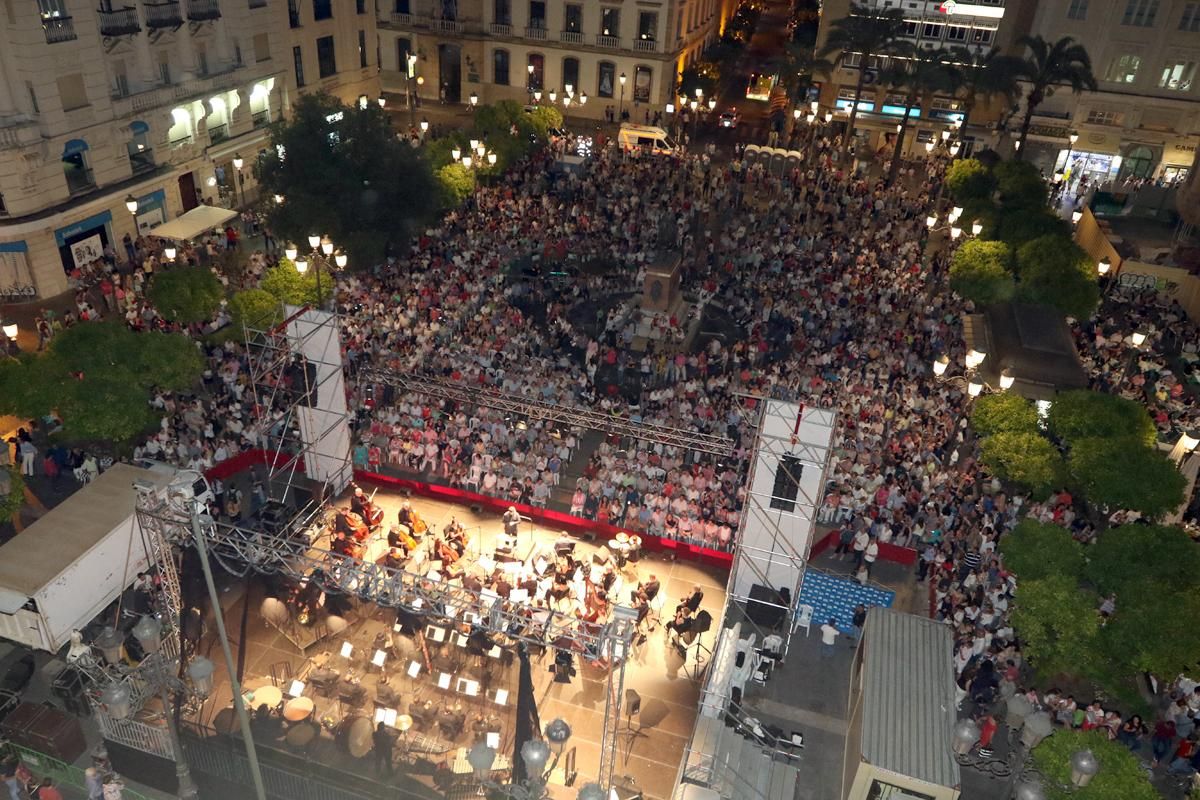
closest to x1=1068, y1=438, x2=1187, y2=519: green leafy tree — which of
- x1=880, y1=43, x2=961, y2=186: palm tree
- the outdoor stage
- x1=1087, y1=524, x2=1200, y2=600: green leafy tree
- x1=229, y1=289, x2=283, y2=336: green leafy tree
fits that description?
x1=1087, y1=524, x2=1200, y2=600: green leafy tree

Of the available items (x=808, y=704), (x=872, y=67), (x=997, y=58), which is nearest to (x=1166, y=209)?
(x=997, y=58)

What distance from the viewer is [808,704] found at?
1869cm

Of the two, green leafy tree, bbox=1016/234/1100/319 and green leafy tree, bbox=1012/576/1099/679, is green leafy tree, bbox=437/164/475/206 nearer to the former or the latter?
green leafy tree, bbox=1016/234/1100/319

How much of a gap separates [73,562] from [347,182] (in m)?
17.8

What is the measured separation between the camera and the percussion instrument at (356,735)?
17.0m

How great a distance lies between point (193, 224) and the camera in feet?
111

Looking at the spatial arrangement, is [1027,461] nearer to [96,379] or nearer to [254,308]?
[254,308]

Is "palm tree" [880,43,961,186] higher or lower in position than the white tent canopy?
higher

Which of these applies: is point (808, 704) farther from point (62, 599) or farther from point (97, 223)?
point (97, 223)

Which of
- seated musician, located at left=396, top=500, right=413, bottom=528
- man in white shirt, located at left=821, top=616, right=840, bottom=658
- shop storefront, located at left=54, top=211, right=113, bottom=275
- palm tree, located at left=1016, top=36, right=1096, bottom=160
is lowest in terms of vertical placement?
man in white shirt, located at left=821, top=616, right=840, bottom=658

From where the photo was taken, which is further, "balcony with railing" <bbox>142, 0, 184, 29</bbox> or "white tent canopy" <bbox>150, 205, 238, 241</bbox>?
"balcony with railing" <bbox>142, 0, 184, 29</bbox>

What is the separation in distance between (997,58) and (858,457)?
30.3 metres

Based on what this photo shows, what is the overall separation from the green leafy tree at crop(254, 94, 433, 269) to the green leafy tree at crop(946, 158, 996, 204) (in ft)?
73.5

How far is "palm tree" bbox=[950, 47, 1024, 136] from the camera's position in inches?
1710
